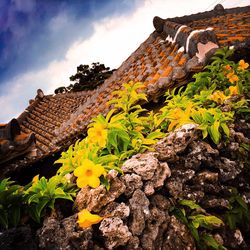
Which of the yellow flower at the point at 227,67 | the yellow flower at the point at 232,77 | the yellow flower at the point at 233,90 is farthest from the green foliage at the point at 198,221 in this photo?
the yellow flower at the point at 227,67

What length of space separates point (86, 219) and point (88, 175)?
0.89 ft

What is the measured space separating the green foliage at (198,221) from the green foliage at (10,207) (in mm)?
925

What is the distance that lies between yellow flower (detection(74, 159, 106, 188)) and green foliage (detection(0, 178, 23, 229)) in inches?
13.0

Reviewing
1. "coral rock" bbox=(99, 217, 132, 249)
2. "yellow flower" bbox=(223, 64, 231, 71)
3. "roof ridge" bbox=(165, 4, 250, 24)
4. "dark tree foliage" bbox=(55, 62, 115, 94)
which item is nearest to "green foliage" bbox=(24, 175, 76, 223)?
"coral rock" bbox=(99, 217, 132, 249)

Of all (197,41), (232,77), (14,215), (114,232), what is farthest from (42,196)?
Answer: (197,41)

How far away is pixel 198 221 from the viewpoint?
1729 mm

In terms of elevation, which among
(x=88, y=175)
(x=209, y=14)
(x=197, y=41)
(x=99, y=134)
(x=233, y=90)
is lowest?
(x=233, y=90)

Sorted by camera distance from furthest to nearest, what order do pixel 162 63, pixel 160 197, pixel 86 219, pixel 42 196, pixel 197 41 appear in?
pixel 162 63 → pixel 197 41 → pixel 160 197 → pixel 42 196 → pixel 86 219

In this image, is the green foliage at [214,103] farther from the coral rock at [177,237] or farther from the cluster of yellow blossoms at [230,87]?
the coral rock at [177,237]

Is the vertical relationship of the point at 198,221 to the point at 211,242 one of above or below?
above

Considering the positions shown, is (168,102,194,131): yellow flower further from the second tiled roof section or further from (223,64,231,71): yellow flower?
the second tiled roof section

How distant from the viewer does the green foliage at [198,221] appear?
1699 millimetres

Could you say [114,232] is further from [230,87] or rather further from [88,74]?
[88,74]

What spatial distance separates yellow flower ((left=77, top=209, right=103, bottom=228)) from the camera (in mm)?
1414
